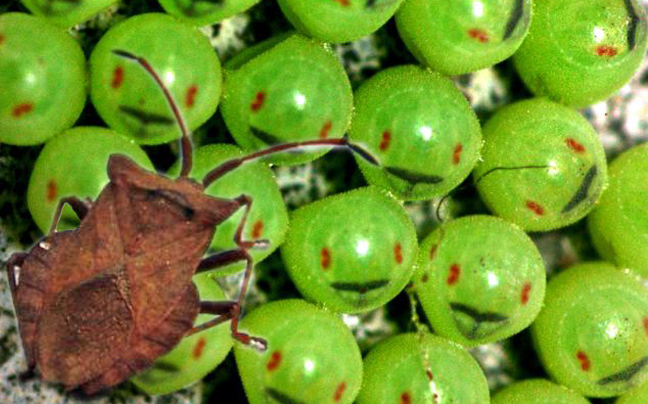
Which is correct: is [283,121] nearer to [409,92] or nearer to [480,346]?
[409,92]

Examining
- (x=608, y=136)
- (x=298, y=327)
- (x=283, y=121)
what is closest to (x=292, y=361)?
(x=298, y=327)

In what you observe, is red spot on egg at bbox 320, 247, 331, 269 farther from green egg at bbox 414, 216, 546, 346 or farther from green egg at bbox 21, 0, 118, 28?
green egg at bbox 21, 0, 118, 28

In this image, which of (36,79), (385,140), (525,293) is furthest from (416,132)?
(36,79)

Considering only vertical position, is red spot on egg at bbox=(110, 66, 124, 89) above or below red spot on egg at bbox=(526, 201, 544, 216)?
above

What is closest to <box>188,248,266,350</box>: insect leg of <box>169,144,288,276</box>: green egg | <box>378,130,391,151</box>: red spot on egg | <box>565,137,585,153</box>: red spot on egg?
<box>169,144,288,276</box>: green egg

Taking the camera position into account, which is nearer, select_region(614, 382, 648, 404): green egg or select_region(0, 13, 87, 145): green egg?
select_region(0, 13, 87, 145): green egg

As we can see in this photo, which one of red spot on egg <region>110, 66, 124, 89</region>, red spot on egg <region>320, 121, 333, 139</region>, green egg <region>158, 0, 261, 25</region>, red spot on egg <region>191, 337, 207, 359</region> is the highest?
green egg <region>158, 0, 261, 25</region>

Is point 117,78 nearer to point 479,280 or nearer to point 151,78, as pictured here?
point 151,78
